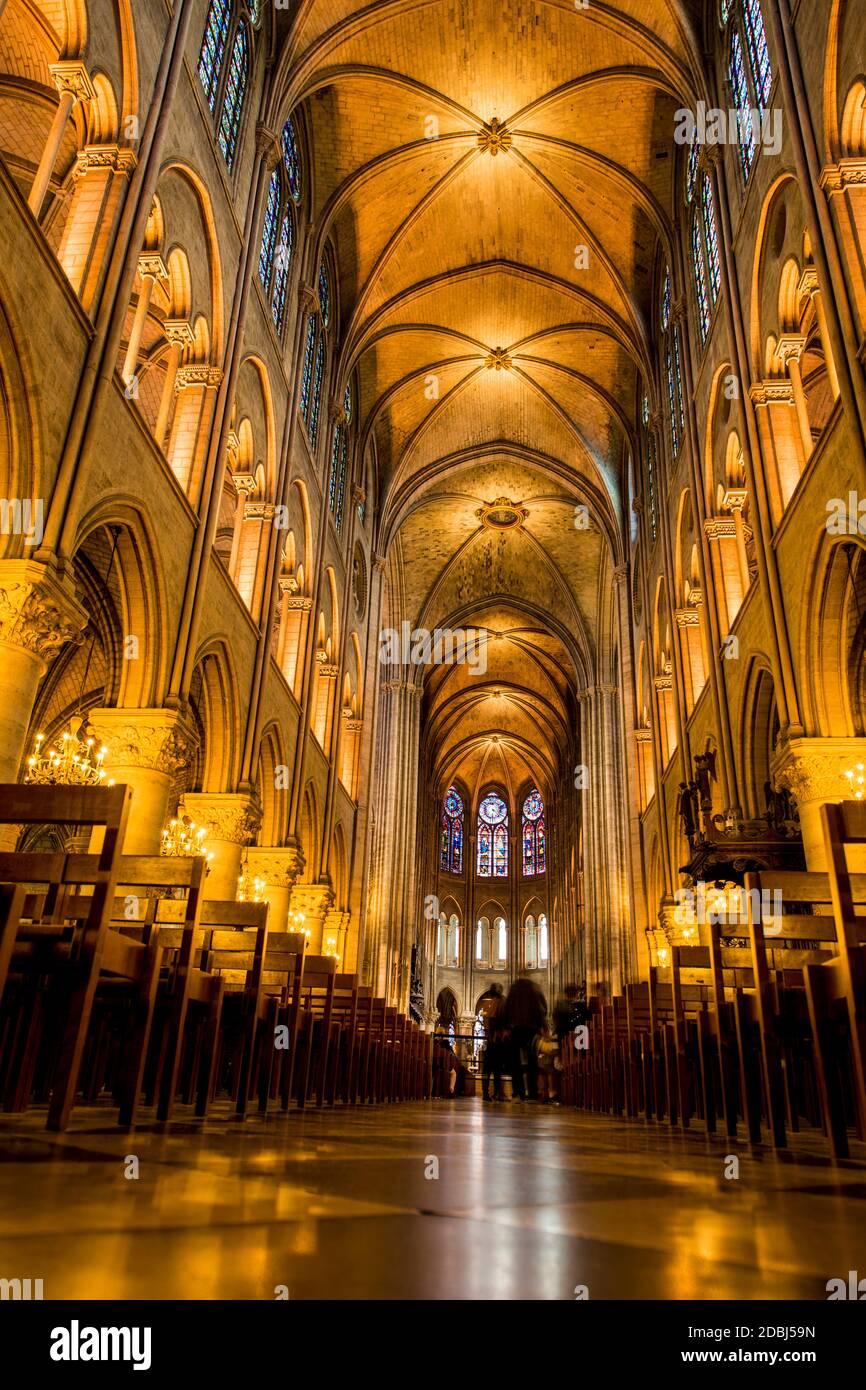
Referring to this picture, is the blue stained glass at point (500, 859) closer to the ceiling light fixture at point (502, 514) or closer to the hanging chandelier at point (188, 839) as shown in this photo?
the ceiling light fixture at point (502, 514)

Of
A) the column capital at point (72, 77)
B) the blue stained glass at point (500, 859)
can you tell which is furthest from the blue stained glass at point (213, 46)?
the blue stained glass at point (500, 859)

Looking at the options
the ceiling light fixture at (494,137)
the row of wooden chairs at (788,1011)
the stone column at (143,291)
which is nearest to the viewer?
the row of wooden chairs at (788,1011)

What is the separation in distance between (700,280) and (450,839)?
36570mm

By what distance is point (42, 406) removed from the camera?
24.8ft

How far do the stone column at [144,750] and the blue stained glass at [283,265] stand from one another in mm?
8499

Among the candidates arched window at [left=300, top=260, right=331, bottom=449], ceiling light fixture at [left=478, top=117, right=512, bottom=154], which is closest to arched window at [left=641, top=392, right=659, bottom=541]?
ceiling light fixture at [left=478, top=117, right=512, bottom=154]

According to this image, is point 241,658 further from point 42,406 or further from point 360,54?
point 360,54

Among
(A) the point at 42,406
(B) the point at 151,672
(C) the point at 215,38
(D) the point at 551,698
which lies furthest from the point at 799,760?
(D) the point at 551,698

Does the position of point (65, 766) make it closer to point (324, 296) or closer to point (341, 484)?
point (341, 484)

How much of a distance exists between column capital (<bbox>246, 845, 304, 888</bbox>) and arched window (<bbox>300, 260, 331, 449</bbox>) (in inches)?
316

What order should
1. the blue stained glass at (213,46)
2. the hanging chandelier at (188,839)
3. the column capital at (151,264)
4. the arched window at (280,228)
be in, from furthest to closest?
the arched window at (280,228), the hanging chandelier at (188,839), the blue stained glass at (213,46), the column capital at (151,264)

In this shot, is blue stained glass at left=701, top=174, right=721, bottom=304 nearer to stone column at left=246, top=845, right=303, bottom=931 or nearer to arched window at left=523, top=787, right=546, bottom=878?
stone column at left=246, top=845, right=303, bottom=931

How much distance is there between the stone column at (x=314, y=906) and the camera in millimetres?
17656

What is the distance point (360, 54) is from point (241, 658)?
1136 centimetres
